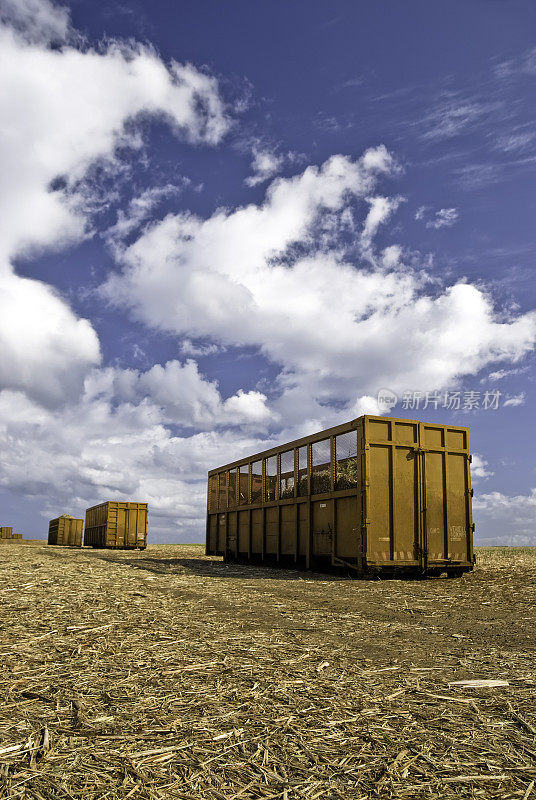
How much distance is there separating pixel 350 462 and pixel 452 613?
581 cm

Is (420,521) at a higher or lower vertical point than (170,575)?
higher

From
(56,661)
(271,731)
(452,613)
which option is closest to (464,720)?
(271,731)

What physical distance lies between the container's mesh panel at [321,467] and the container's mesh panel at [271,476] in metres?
2.22

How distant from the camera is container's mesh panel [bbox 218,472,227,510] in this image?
2194 cm

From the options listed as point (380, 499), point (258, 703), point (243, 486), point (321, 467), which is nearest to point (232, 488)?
point (243, 486)

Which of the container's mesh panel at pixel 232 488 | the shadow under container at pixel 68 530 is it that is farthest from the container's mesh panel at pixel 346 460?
the shadow under container at pixel 68 530

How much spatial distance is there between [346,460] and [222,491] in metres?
8.73

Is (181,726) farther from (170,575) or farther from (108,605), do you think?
(170,575)

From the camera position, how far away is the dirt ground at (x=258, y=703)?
→ 3.06 m

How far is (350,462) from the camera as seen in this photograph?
1436 cm

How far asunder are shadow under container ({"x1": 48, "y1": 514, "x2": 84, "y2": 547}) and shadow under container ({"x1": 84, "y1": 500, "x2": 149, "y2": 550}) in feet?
27.5

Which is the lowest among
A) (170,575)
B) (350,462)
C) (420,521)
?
(170,575)

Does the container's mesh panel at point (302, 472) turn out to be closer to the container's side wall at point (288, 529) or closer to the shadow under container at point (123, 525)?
the container's side wall at point (288, 529)

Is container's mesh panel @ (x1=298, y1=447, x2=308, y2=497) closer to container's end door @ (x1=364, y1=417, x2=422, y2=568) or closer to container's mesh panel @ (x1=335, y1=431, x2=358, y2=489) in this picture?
container's mesh panel @ (x1=335, y1=431, x2=358, y2=489)
